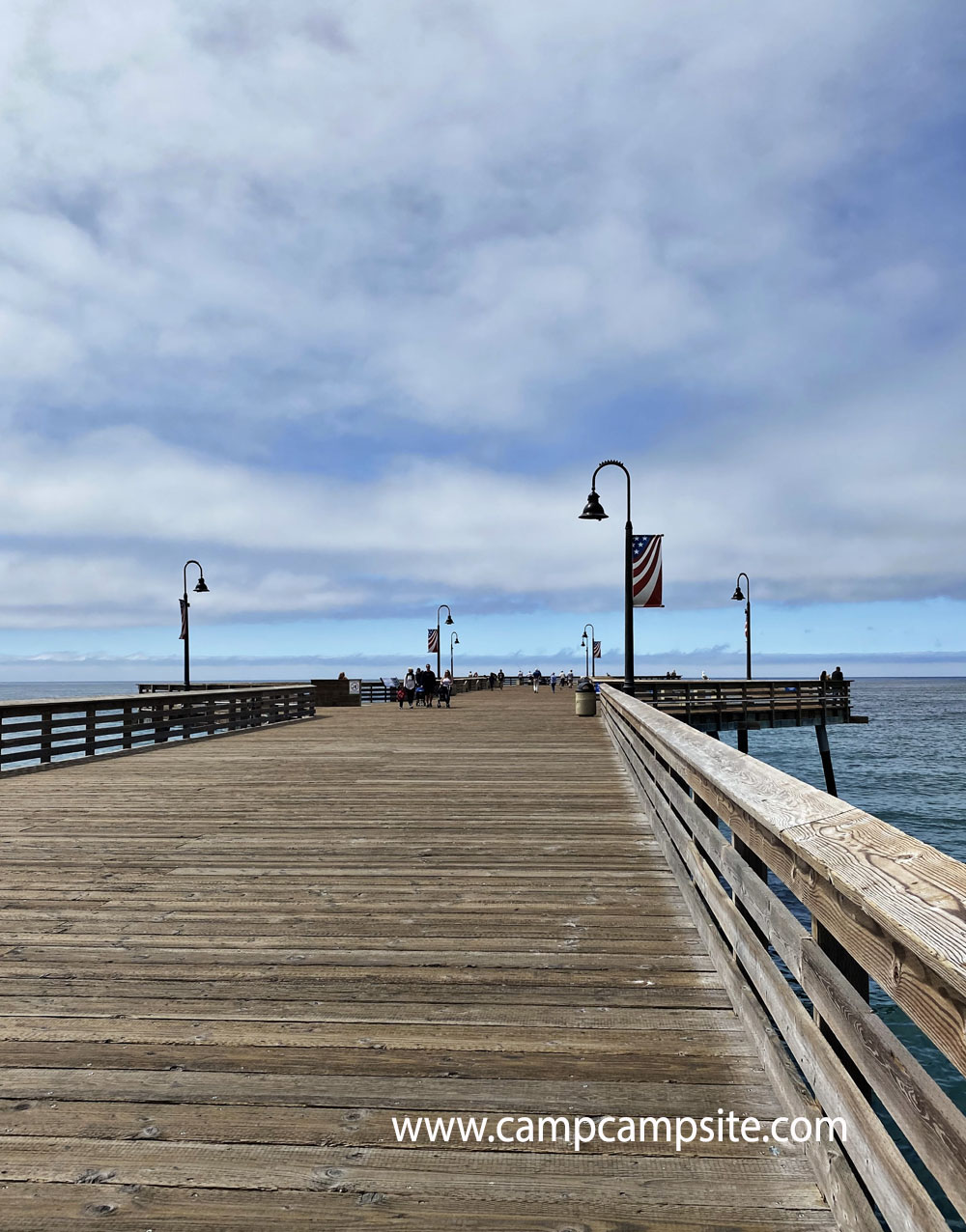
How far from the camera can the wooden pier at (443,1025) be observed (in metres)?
2.30

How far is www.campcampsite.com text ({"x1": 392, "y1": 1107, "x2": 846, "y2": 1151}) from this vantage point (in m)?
2.68

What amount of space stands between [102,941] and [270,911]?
3.13 feet

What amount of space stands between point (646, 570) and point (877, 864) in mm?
17789

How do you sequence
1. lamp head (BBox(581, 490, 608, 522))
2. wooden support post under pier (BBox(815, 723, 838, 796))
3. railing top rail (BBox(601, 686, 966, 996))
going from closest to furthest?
1. railing top rail (BBox(601, 686, 966, 996))
2. lamp head (BBox(581, 490, 608, 522))
3. wooden support post under pier (BBox(815, 723, 838, 796))

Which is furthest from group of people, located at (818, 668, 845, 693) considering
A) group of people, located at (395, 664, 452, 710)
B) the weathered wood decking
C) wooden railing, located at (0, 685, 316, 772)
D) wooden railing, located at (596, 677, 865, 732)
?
the weathered wood decking

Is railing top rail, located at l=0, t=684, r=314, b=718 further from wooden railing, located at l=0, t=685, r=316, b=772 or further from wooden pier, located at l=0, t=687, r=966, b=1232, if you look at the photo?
wooden pier, located at l=0, t=687, r=966, b=1232

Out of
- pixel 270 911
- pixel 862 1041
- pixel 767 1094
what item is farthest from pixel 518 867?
pixel 862 1041

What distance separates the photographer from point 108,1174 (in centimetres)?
253

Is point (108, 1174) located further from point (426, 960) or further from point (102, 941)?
point (102, 941)

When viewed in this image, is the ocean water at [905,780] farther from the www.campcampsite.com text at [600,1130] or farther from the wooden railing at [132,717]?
the wooden railing at [132,717]

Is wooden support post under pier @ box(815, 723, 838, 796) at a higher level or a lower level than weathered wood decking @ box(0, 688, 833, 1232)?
lower

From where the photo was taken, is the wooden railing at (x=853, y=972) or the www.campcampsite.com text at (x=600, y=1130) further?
the www.campcampsite.com text at (x=600, y=1130)

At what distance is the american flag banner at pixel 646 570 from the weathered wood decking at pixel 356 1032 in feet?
39.8

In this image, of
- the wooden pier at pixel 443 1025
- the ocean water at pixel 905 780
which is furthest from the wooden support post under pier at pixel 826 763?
the wooden pier at pixel 443 1025
